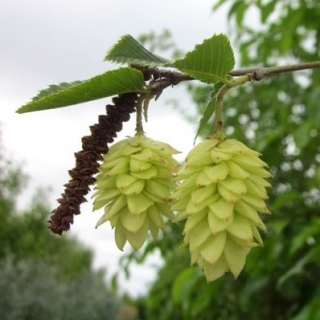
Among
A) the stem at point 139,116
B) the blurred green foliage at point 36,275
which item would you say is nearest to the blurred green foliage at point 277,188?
the stem at point 139,116

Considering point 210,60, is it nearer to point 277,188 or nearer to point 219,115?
point 219,115

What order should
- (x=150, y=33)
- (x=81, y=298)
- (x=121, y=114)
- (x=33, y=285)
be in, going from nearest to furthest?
(x=121, y=114) → (x=150, y=33) → (x=33, y=285) → (x=81, y=298)

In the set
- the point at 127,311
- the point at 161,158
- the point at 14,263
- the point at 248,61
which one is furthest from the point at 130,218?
the point at 127,311

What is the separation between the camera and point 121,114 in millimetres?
1099

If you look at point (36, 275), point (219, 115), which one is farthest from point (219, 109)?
point (36, 275)

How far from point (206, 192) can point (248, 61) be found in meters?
4.42

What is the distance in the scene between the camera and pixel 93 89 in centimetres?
103

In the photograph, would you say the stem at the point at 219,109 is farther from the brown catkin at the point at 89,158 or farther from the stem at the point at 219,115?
the brown catkin at the point at 89,158

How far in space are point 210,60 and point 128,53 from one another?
14cm

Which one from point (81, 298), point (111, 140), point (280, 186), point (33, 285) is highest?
point (111, 140)

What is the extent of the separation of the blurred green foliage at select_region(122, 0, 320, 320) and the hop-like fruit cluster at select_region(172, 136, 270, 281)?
1.29 metres

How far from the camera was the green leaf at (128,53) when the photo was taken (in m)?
1.08

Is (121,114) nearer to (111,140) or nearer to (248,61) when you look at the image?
(111,140)

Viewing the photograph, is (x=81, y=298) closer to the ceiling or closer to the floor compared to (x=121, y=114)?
closer to the floor
